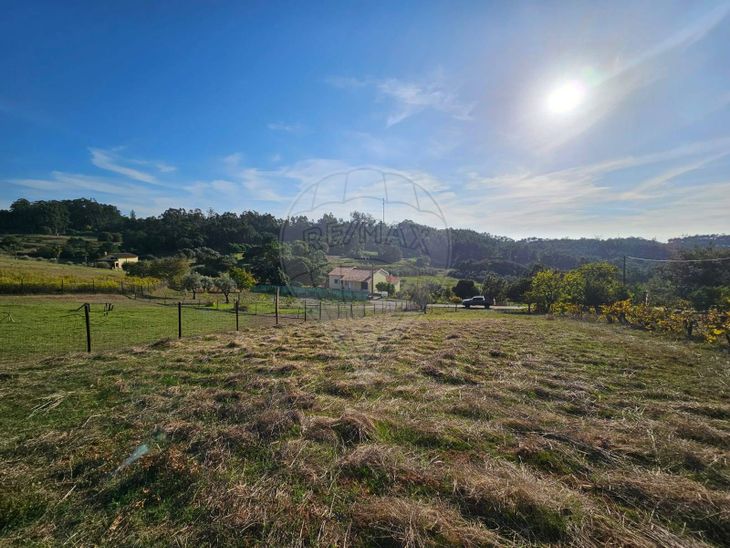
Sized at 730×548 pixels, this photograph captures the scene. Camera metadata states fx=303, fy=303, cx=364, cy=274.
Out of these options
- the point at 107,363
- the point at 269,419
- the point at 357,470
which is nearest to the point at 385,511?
the point at 357,470

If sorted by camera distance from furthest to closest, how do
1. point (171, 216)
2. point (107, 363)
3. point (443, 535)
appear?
point (171, 216) < point (107, 363) < point (443, 535)

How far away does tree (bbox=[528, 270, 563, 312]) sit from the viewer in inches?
830

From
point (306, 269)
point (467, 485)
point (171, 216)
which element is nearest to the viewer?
point (467, 485)

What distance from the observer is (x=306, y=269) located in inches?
837

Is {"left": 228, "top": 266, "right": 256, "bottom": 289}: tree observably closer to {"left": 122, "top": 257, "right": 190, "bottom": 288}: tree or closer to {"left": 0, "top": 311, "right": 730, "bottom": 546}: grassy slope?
{"left": 122, "top": 257, "right": 190, "bottom": 288}: tree

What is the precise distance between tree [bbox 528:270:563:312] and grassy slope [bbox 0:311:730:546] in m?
17.3

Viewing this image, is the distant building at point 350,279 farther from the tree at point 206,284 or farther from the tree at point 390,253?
the tree at point 206,284

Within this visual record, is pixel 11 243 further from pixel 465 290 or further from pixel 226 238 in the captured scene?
pixel 465 290

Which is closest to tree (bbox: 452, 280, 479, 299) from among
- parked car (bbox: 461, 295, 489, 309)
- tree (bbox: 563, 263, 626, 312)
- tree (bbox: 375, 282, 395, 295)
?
parked car (bbox: 461, 295, 489, 309)

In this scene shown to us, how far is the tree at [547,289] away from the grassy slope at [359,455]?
56.8 ft

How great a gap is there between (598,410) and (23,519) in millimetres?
5497

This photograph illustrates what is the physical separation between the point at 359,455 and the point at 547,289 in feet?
74.8

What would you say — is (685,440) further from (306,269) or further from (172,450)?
(306,269)

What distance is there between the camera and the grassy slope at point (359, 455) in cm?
197
